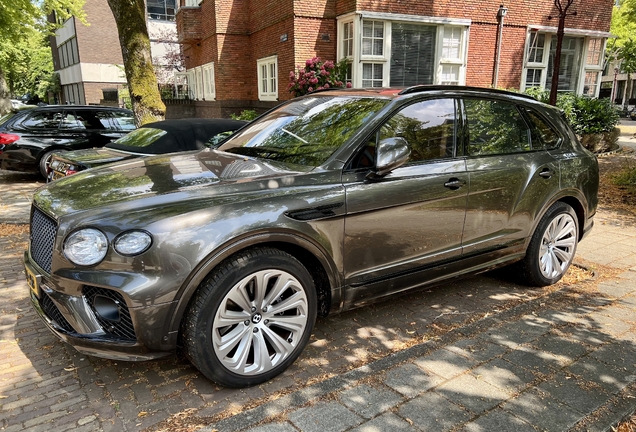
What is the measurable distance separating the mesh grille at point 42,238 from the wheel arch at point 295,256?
0.81 meters

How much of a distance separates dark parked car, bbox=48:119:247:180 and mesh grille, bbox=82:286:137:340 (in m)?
3.60

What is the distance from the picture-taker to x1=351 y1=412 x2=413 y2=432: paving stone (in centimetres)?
251

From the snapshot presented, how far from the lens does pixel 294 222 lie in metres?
2.87

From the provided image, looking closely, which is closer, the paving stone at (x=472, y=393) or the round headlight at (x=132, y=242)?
the round headlight at (x=132, y=242)

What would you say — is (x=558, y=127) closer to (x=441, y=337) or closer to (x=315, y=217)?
(x=441, y=337)

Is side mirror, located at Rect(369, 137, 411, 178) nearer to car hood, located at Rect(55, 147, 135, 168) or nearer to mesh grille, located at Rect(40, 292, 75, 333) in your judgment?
mesh grille, located at Rect(40, 292, 75, 333)

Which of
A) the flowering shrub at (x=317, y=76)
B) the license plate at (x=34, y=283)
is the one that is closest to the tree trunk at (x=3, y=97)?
the flowering shrub at (x=317, y=76)

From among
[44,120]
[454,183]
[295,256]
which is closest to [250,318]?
[295,256]

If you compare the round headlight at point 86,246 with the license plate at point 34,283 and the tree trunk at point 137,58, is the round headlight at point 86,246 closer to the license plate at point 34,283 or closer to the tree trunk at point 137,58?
the license plate at point 34,283

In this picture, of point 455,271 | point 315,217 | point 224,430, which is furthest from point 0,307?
point 455,271

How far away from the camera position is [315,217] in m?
2.96

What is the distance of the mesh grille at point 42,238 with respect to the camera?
107 inches

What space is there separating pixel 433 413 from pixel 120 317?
1.79 meters

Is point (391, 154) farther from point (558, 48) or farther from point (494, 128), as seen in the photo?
point (558, 48)
